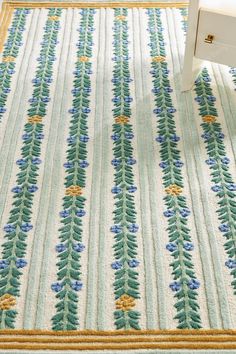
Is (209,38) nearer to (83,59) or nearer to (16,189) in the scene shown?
(83,59)

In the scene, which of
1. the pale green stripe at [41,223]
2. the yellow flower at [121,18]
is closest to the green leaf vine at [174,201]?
the yellow flower at [121,18]

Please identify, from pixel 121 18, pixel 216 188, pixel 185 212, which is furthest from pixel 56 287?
pixel 121 18

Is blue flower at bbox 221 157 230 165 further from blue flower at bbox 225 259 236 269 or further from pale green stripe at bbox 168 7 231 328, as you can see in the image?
blue flower at bbox 225 259 236 269

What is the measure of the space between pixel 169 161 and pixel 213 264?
1.17 ft

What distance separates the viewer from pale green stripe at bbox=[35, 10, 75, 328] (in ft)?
3.69

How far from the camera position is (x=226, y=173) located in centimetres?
135

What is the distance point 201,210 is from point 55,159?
0.46 m

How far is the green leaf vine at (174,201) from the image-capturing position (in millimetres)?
1089

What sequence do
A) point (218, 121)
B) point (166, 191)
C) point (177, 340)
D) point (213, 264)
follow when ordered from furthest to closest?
point (218, 121) → point (166, 191) → point (213, 264) → point (177, 340)

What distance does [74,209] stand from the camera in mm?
1276

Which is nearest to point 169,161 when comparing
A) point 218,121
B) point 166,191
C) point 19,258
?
point 166,191

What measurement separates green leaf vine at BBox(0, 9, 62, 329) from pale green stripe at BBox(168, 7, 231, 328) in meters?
0.44

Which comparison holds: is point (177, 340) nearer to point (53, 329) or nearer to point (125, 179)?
point (53, 329)

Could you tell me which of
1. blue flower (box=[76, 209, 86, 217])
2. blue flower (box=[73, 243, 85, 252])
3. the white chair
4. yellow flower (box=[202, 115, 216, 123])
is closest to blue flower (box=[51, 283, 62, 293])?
blue flower (box=[73, 243, 85, 252])
